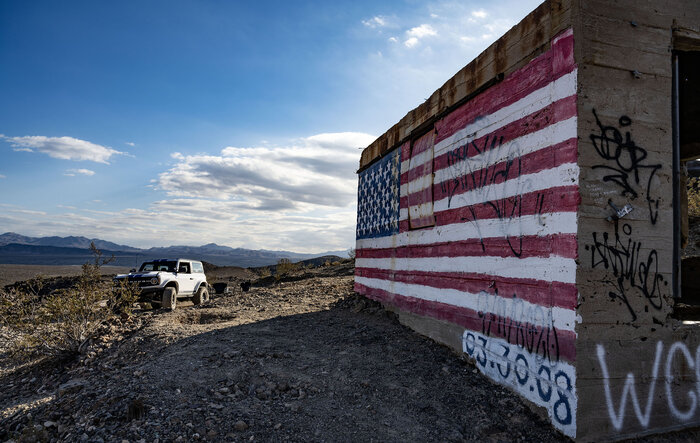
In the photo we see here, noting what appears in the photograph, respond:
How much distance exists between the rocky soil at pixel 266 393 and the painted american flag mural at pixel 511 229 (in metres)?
0.51

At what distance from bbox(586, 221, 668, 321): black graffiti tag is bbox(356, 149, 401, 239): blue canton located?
197 inches

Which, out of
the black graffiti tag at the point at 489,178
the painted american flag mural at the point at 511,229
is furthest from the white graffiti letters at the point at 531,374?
the black graffiti tag at the point at 489,178

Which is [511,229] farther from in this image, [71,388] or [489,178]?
[71,388]

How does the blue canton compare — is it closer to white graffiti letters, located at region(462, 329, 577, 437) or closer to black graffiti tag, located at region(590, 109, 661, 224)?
A: white graffiti letters, located at region(462, 329, 577, 437)

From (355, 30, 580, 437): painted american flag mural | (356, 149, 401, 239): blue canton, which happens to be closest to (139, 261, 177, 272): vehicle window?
(356, 149, 401, 239): blue canton

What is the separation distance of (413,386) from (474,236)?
2.22 metres

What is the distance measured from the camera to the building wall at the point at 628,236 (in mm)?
3902

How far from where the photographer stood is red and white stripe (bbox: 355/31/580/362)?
4.13m

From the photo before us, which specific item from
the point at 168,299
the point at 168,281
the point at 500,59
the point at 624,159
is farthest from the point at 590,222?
the point at 168,281

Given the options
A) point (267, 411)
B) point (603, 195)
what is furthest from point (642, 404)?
point (267, 411)

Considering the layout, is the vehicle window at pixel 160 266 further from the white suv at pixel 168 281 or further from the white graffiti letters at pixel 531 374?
the white graffiti letters at pixel 531 374

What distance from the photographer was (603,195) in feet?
13.3

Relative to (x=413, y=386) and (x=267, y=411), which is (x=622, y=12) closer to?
(x=413, y=386)

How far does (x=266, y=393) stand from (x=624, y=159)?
4907 mm
